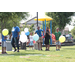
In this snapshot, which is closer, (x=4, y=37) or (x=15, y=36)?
(x=4, y=37)

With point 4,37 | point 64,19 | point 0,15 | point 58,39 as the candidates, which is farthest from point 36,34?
point 64,19

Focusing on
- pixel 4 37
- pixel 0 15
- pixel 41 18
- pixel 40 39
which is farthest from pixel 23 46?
pixel 0 15

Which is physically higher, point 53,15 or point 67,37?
point 53,15

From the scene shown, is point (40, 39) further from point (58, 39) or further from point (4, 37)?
point (4, 37)

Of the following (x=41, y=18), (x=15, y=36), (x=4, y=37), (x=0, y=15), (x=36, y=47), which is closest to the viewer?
(x=4, y=37)

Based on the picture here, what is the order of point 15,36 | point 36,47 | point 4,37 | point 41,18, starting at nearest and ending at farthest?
1. point 4,37
2. point 15,36
3. point 36,47
4. point 41,18

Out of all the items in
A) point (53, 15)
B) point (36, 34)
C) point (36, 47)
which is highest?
point (53, 15)

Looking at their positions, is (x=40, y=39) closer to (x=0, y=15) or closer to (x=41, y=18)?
(x=41, y=18)

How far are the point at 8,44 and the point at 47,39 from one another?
298 cm

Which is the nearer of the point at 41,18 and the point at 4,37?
the point at 4,37

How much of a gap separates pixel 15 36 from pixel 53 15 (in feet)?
103

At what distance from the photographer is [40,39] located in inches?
575

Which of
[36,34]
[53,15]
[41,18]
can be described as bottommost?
[36,34]

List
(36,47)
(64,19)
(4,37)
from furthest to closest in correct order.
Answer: (64,19) < (36,47) < (4,37)
